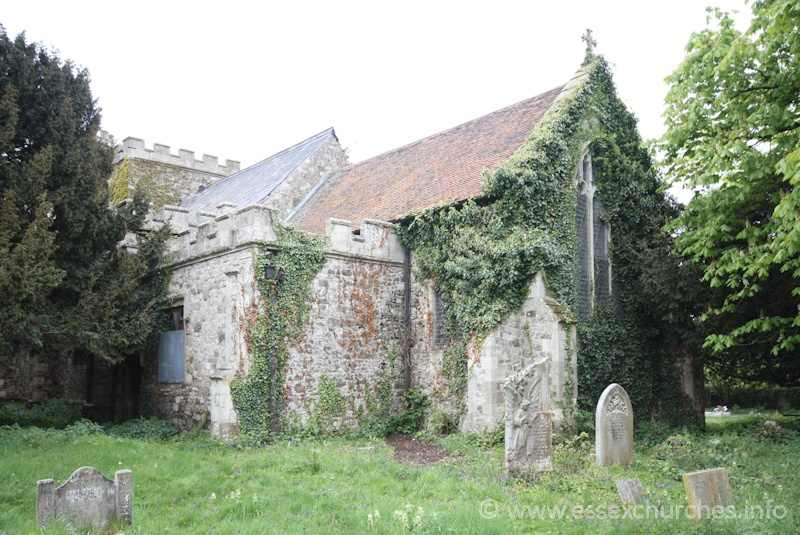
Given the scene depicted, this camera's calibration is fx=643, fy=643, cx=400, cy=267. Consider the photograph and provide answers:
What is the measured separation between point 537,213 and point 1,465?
1105 centimetres

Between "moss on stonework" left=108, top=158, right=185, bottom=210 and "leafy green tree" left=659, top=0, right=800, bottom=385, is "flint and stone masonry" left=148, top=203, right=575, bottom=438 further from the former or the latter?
"moss on stonework" left=108, top=158, right=185, bottom=210

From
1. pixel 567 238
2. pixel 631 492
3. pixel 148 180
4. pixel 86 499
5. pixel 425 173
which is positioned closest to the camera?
pixel 86 499

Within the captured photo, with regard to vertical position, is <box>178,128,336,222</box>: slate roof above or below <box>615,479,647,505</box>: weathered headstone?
above

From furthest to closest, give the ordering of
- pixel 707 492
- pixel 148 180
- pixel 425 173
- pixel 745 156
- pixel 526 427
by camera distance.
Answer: pixel 148 180 → pixel 425 173 → pixel 745 156 → pixel 526 427 → pixel 707 492

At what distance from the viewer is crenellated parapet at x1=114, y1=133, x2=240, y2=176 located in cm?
2664

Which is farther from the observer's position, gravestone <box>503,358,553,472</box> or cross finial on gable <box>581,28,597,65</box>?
cross finial on gable <box>581,28,597,65</box>

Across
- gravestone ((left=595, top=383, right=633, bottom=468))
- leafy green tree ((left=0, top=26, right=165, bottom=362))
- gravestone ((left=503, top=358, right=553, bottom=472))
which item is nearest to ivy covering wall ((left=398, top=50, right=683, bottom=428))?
gravestone ((left=595, top=383, right=633, bottom=468))

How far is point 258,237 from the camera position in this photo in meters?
13.9

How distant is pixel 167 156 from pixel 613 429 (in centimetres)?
2268

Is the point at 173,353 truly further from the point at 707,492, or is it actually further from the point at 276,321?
the point at 707,492

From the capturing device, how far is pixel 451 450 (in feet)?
42.5

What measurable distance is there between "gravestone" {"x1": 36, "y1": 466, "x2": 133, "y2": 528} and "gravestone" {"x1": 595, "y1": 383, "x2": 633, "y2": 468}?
7.27 metres

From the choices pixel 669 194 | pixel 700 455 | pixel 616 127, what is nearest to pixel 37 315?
pixel 700 455

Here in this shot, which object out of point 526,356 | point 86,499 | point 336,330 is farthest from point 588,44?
point 86,499
